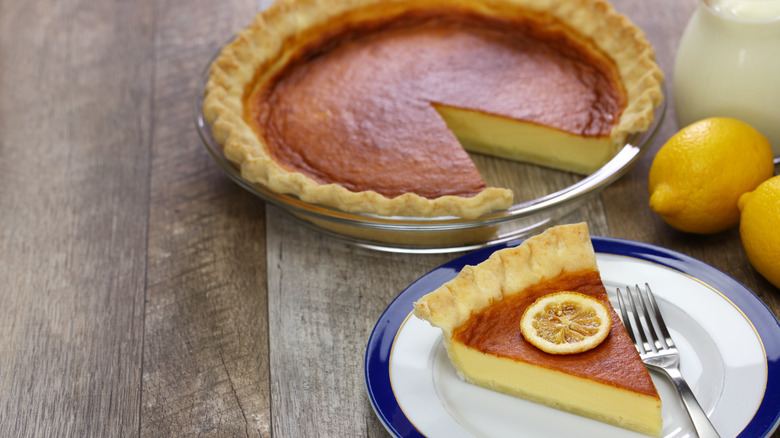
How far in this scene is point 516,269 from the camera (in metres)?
1.85

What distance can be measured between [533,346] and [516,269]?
0.74 ft

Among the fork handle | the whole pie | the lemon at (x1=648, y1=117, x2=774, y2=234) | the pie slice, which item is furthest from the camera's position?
the whole pie

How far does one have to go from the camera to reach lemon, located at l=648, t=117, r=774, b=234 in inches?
79.2

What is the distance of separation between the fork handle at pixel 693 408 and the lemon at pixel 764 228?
454mm

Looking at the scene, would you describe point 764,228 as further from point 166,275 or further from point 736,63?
point 166,275

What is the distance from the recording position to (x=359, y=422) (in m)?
1.75

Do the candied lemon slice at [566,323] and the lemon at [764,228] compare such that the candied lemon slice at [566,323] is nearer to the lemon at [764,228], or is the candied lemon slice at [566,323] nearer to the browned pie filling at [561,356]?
the browned pie filling at [561,356]

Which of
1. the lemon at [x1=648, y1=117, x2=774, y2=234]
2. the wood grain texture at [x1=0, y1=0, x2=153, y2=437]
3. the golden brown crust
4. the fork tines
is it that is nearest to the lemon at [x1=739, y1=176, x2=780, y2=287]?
the lemon at [x1=648, y1=117, x2=774, y2=234]

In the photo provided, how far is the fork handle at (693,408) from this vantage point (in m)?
1.49

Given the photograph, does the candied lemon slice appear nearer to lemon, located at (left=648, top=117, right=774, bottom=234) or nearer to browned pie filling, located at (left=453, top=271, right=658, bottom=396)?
browned pie filling, located at (left=453, top=271, right=658, bottom=396)

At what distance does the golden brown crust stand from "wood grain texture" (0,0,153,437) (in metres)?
0.82

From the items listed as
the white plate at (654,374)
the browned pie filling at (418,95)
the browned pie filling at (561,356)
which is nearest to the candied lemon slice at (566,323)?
the browned pie filling at (561,356)

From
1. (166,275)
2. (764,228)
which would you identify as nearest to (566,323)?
(764,228)

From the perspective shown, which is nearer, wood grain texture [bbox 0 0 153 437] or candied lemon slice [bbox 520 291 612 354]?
candied lemon slice [bbox 520 291 612 354]
